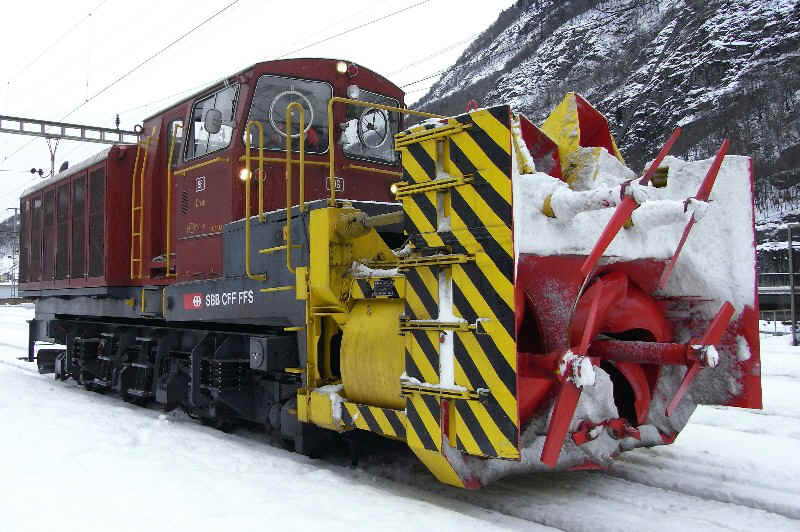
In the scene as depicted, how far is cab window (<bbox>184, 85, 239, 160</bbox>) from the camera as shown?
564cm

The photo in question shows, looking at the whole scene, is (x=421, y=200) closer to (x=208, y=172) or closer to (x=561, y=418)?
(x=561, y=418)

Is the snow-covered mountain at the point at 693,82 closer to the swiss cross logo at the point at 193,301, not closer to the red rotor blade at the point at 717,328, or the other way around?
the swiss cross logo at the point at 193,301

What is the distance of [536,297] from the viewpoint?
3.79m

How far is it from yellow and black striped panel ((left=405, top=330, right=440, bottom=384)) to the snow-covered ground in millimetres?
710

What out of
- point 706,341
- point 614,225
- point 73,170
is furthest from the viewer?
point 73,170

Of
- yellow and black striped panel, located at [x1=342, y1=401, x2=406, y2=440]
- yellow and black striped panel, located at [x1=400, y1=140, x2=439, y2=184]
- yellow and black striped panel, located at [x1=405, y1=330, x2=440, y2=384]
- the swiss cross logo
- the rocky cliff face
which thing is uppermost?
the rocky cliff face

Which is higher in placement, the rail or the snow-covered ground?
the rail

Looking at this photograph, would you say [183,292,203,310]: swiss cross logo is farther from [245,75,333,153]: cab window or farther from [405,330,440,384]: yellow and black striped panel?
[405,330,440,384]: yellow and black striped panel

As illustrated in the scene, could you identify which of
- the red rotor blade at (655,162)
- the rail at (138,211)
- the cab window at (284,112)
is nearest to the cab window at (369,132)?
the cab window at (284,112)

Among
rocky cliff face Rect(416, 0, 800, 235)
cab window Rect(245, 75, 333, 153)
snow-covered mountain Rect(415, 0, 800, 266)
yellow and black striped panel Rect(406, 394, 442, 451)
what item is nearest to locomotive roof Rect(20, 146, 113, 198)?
cab window Rect(245, 75, 333, 153)

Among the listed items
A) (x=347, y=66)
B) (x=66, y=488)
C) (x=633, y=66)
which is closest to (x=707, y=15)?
(x=633, y=66)

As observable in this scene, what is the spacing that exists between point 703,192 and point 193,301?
4.31 m

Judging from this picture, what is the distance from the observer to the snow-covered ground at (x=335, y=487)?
353 centimetres

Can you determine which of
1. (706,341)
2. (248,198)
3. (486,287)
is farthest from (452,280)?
(248,198)
